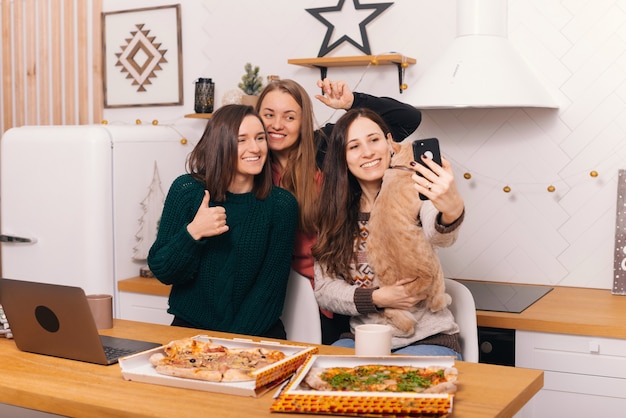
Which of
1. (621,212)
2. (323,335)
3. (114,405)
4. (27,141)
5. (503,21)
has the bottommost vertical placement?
(323,335)

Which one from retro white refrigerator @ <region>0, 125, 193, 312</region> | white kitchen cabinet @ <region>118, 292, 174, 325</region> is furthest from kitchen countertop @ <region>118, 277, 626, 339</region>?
retro white refrigerator @ <region>0, 125, 193, 312</region>

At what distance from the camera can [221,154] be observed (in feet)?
8.22

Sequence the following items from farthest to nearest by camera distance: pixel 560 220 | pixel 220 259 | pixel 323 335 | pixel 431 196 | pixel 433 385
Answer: pixel 560 220 → pixel 323 335 → pixel 220 259 → pixel 431 196 → pixel 433 385

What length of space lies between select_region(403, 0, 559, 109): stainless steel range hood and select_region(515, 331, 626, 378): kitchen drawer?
2.68 ft

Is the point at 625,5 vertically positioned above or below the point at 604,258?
above

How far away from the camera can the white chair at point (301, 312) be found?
2.60 m

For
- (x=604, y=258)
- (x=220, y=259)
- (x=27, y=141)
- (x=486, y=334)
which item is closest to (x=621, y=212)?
(x=604, y=258)

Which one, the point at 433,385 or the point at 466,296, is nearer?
the point at 433,385

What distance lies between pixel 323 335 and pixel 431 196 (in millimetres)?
867

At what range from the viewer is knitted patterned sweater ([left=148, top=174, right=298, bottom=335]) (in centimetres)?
247

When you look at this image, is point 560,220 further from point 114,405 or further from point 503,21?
point 114,405

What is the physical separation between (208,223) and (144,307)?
3.96 ft

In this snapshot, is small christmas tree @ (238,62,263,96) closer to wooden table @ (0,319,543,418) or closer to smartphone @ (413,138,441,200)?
smartphone @ (413,138,441,200)

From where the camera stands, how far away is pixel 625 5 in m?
2.96
